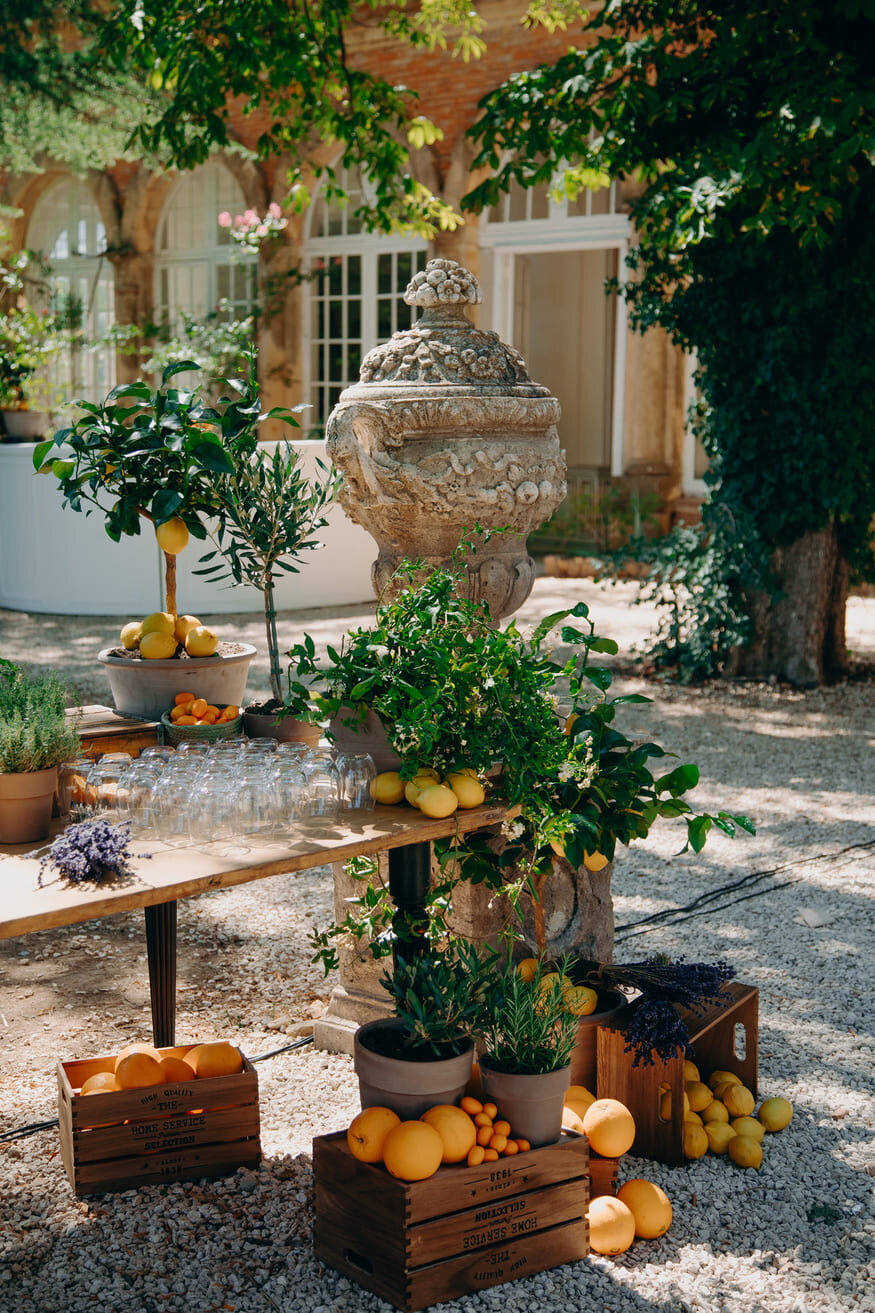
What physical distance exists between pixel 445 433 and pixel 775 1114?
1827mm

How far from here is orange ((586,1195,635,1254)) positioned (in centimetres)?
248

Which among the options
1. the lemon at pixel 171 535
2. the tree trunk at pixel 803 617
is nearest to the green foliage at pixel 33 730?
the lemon at pixel 171 535

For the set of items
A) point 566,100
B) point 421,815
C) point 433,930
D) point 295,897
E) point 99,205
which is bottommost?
point 295,897

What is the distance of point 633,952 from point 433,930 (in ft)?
4.44

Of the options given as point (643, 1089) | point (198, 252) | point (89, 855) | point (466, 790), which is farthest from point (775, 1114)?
Answer: point (198, 252)

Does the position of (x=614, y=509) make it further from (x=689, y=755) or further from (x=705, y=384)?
(x=689, y=755)

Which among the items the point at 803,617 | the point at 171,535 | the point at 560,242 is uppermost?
the point at 560,242

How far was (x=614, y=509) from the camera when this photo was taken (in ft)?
40.5

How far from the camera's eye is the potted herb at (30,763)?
2.38 metres

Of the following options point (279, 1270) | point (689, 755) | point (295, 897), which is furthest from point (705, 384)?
point (279, 1270)

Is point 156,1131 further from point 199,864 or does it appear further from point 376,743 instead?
point 376,743

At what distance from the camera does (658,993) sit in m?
2.91

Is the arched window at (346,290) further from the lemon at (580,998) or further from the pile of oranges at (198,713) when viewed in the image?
the lemon at (580,998)

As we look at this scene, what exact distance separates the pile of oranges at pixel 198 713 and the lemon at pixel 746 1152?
1402 millimetres
